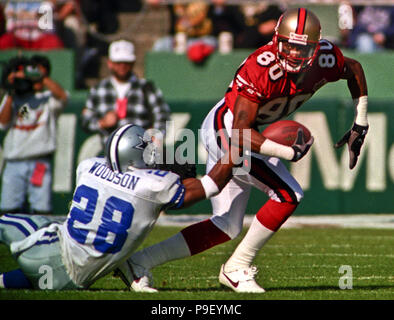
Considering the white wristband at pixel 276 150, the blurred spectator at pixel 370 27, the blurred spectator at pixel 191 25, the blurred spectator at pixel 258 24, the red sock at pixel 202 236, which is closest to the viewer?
the white wristband at pixel 276 150

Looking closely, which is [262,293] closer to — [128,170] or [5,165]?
[128,170]

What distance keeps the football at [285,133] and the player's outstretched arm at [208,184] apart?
403 millimetres

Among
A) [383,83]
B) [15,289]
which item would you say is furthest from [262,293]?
[383,83]

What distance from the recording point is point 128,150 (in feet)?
16.5

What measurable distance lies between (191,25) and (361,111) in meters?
6.36

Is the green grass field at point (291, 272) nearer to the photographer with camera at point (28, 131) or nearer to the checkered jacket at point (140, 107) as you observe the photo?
the checkered jacket at point (140, 107)

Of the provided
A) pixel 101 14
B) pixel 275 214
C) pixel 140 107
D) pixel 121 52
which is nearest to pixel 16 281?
pixel 275 214

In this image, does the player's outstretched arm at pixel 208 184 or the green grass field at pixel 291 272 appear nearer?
the player's outstretched arm at pixel 208 184

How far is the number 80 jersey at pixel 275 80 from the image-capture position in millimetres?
5383

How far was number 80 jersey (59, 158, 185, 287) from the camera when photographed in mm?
4949

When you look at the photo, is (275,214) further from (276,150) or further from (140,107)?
(140,107)

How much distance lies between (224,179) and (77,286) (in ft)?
3.62

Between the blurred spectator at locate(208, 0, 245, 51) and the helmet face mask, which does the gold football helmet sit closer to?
the helmet face mask

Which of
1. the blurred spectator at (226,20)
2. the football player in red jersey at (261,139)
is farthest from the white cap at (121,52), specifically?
the football player in red jersey at (261,139)
